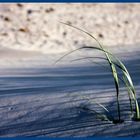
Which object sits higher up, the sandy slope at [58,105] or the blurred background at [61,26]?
the blurred background at [61,26]

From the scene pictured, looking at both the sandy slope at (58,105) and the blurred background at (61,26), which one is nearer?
the sandy slope at (58,105)

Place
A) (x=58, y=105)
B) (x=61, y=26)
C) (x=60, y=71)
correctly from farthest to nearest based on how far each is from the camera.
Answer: (x=61, y=26)
(x=60, y=71)
(x=58, y=105)

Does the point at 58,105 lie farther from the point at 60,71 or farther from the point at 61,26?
the point at 61,26

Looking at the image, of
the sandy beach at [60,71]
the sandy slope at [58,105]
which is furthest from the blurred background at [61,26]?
the sandy slope at [58,105]

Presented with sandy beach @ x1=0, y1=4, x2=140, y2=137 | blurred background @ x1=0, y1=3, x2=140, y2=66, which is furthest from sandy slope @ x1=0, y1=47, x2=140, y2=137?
blurred background @ x1=0, y1=3, x2=140, y2=66

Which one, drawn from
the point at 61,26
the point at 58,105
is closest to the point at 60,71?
the point at 58,105

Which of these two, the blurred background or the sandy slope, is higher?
the blurred background

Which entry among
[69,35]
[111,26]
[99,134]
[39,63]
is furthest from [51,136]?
[111,26]

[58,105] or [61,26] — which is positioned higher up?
[61,26]

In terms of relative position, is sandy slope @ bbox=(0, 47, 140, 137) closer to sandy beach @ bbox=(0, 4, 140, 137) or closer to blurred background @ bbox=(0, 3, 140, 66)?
sandy beach @ bbox=(0, 4, 140, 137)

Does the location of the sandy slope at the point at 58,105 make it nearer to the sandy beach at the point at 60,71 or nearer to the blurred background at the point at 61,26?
the sandy beach at the point at 60,71
